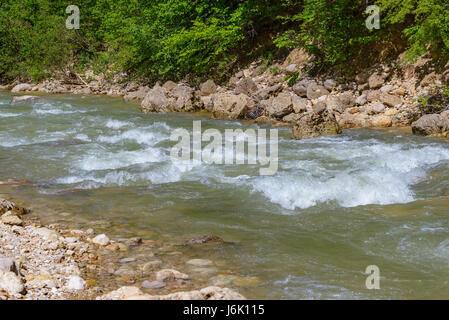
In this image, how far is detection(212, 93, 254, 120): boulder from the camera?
1576 cm

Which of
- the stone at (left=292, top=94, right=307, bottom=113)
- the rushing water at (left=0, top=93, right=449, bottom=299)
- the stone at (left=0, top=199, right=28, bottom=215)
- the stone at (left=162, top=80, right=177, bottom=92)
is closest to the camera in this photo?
the rushing water at (left=0, top=93, right=449, bottom=299)

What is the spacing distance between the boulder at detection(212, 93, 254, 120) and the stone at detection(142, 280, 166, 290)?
11.7 metres

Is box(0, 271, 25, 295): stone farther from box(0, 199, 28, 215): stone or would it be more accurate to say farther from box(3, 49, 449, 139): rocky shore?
box(3, 49, 449, 139): rocky shore

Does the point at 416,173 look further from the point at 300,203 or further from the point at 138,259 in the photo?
the point at 138,259

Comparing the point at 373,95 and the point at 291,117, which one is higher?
the point at 373,95

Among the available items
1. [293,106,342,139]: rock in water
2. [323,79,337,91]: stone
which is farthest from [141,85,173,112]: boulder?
[293,106,342,139]: rock in water

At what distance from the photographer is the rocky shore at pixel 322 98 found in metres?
12.5

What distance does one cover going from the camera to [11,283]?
375 cm

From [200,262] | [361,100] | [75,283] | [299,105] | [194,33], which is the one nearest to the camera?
[75,283]

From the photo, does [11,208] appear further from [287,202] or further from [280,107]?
[280,107]

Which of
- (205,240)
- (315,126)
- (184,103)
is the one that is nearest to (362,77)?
(315,126)

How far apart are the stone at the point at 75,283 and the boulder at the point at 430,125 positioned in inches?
395

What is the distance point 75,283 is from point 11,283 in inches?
24.0

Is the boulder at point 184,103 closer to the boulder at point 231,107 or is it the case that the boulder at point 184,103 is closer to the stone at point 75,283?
the boulder at point 231,107
